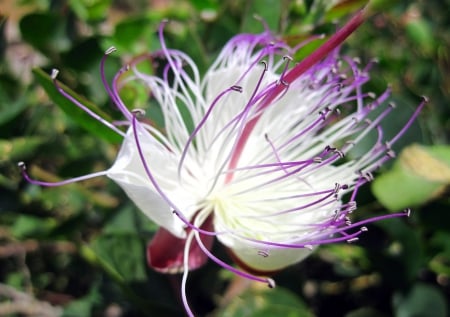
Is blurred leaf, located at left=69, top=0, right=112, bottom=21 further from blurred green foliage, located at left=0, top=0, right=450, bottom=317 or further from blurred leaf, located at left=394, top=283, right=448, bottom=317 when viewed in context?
blurred leaf, located at left=394, top=283, right=448, bottom=317

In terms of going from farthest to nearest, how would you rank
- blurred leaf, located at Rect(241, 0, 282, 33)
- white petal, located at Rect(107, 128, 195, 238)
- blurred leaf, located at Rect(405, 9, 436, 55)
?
blurred leaf, located at Rect(405, 9, 436, 55) → blurred leaf, located at Rect(241, 0, 282, 33) → white petal, located at Rect(107, 128, 195, 238)

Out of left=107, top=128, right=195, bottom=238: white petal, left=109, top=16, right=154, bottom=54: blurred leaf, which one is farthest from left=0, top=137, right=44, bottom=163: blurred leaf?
left=107, top=128, right=195, bottom=238: white petal

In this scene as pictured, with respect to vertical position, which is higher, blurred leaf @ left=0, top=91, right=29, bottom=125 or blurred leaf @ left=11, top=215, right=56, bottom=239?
blurred leaf @ left=0, top=91, right=29, bottom=125

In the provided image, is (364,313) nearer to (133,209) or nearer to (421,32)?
(133,209)

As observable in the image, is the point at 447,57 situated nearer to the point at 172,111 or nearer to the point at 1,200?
the point at 172,111

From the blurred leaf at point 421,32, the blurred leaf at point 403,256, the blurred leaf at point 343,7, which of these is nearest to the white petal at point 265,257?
the blurred leaf at point 403,256

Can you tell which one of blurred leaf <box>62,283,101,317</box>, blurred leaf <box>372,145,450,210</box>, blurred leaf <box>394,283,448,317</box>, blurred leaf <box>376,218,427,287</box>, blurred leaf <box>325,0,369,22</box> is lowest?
blurred leaf <box>62,283,101,317</box>

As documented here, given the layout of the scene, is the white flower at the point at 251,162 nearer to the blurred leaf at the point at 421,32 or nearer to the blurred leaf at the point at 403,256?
the blurred leaf at the point at 403,256

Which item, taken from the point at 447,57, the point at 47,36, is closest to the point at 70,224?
the point at 47,36
